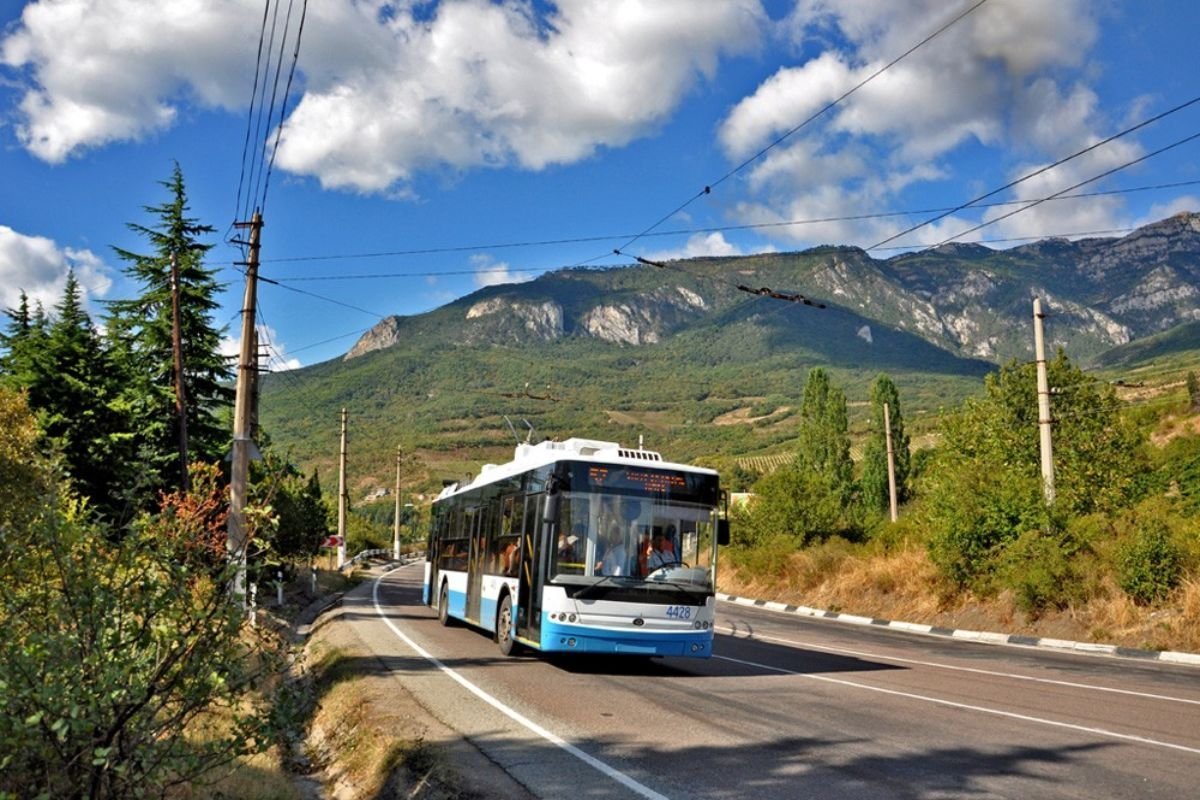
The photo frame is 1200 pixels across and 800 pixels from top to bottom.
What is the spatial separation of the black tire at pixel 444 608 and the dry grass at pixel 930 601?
12047 millimetres

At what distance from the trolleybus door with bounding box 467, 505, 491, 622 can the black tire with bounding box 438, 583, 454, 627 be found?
2.83 meters

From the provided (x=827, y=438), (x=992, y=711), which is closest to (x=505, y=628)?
(x=992, y=711)

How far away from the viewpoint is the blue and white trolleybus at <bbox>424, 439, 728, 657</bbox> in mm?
13211

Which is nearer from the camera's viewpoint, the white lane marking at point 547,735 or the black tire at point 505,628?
the white lane marking at point 547,735

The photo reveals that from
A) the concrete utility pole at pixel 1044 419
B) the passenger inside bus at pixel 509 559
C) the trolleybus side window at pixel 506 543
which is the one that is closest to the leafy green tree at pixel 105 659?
the passenger inside bus at pixel 509 559

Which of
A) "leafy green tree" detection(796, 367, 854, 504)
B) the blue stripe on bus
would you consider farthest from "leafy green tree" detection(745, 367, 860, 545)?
"leafy green tree" detection(796, 367, 854, 504)

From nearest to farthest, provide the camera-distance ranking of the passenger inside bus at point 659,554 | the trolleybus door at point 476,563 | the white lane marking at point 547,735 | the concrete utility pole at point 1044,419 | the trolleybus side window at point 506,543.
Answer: the white lane marking at point 547,735 → the passenger inside bus at point 659,554 → the trolleybus side window at point 506,543 → the trolleybus door at point 476,563 → the concrete utility pole at point 1044,419

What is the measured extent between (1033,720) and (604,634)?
5335 millimetres

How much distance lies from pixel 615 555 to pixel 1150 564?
11.9m

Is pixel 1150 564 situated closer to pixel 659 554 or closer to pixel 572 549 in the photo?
pixel 659 554

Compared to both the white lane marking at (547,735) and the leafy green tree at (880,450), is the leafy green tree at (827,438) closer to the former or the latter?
the leafy green tree at (880,450)

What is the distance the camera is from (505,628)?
51.6 feet

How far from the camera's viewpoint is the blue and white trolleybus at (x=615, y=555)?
1321 centimetres

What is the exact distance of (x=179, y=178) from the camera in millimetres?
34938
